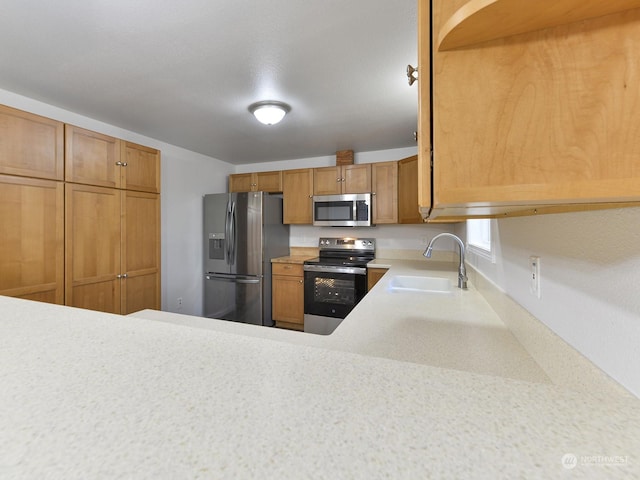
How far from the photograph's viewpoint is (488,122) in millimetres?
469

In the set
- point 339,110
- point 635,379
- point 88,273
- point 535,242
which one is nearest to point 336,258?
point 339,110

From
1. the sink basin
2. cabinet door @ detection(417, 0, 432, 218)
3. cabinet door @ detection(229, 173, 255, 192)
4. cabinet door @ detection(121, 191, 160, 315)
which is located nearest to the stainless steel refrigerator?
cabinet door @ detection(229, 173, 255, 192)

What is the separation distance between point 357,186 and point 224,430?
3.40 metres

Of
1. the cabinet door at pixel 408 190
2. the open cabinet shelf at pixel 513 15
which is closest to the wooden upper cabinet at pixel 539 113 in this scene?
the open cabinet shelf at pixel 513 15

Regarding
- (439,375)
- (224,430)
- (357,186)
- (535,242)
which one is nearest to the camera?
(224,430)

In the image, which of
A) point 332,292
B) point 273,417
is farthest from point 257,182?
point 273,417

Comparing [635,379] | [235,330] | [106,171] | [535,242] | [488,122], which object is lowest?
[235,330]

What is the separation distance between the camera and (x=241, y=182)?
13.6 ft

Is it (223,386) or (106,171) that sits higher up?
(106,171)

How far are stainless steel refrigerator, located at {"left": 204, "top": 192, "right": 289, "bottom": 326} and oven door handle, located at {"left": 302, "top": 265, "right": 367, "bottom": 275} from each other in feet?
1.91

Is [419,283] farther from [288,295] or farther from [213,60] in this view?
[213,60]

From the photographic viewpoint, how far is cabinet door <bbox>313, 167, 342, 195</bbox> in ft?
11.9

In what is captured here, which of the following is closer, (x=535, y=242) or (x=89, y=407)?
(x=89, y=407)

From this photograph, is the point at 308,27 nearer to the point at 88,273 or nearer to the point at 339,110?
the point at 339,110
